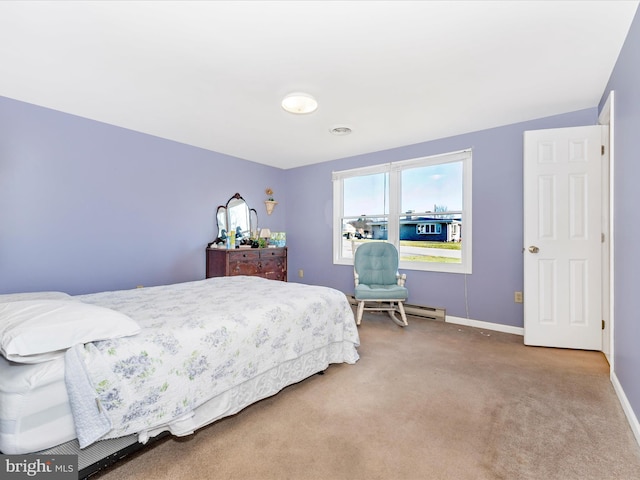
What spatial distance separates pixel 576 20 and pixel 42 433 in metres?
3.36


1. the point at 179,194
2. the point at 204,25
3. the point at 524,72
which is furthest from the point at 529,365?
the point at 179,194

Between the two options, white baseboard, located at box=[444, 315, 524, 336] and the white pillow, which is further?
white baseboard, located at box=[444, 315, 524, 336]

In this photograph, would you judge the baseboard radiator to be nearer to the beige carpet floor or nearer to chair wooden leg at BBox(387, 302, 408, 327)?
chair wooden leg at BBox(387, 302, 408, 327)

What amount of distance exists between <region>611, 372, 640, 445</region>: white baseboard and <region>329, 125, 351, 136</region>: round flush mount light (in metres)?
3.18

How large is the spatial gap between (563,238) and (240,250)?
3.64 m

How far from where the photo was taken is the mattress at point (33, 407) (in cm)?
113

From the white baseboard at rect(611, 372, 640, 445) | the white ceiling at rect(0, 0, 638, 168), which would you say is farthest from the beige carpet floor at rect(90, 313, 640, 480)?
the white ceiling at rect(0, 0, 638, 168)

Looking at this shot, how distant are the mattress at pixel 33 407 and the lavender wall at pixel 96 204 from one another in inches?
90.9

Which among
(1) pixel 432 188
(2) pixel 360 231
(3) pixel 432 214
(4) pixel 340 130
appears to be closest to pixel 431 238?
(3) pixel 432 214

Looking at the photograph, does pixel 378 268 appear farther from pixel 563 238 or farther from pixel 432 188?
pixel 563 238

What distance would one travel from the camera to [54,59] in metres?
2.25

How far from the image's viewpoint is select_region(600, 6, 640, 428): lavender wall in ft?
5.92

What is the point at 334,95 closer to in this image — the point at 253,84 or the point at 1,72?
the point at 253,84

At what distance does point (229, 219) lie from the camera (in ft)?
15.4
